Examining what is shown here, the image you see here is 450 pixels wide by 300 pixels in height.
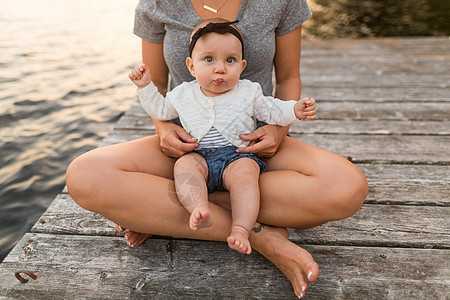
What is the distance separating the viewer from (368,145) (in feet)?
7.14

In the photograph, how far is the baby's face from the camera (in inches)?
52.4

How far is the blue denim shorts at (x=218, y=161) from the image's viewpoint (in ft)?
4.61

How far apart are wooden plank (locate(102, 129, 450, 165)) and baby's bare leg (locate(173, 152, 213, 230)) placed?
1.03m

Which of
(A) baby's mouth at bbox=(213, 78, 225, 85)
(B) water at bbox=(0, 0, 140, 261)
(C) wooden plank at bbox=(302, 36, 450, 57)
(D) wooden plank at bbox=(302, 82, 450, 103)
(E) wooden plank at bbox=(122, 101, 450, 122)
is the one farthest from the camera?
(C) wooden plank at bbox=(302, 36, 450, 57)

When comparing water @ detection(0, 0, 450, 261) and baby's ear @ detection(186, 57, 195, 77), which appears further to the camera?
water @ detection(0, 0, 450, 261)

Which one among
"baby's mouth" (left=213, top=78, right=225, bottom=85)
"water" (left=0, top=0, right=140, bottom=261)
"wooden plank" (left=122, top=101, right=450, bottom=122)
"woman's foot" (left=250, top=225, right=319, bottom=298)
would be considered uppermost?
"baby's mouth" (left=213, top=78, right=225, bottom=85)

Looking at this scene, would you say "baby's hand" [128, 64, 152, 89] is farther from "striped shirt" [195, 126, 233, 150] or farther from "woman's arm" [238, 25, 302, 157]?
"woman's arm" [238, 25, 302, 157]

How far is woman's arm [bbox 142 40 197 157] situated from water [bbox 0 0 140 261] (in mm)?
986

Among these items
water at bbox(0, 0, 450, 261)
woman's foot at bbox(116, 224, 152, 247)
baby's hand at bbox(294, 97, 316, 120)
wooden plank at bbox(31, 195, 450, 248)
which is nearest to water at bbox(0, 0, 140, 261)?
water at bbox(0, 0, 450, 261)

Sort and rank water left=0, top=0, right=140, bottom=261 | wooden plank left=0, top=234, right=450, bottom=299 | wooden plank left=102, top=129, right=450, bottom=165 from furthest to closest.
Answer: water left=0, top=0, right=140, bottom=261 → wooden plank left=102, top=129, right=450, bottom=165 → wooden plank left=0, top=234, right=450, bottom=299

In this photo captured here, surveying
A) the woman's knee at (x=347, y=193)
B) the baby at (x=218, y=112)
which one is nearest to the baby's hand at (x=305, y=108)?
the baby at (x=218, y=112)

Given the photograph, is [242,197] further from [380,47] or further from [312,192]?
[380,47]

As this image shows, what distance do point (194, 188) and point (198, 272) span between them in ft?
1.01

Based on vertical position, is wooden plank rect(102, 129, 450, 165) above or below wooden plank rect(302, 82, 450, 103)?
below
